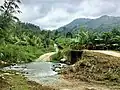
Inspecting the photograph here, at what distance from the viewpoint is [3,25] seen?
33312 millimetres

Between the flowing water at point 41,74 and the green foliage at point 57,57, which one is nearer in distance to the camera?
the flowing water at point 41,74

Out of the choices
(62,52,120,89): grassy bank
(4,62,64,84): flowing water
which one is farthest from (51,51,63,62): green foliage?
(62,52,120,89): grassy bank

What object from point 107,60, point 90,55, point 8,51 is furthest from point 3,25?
point 107,60

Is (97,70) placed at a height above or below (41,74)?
above

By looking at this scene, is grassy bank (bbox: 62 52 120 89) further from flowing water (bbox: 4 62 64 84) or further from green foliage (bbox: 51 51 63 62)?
green foliage (bbox: 51 51 63 62)

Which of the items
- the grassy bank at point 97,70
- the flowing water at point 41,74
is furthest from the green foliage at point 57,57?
the grassy bank at point 97,70

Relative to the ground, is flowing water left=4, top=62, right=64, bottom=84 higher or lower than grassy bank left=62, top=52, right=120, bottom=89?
lower

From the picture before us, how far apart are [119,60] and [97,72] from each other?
2232mm

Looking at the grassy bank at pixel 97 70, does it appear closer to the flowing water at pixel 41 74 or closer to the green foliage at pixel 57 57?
the flowing water at pixel 41 74

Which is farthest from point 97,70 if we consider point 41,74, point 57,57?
point 57,57

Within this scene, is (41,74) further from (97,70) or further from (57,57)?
(57,57)

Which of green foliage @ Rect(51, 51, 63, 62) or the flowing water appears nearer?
the flowing water

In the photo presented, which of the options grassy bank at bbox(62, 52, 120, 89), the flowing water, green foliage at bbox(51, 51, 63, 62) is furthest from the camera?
green foliage at bbox(51, 51, 63, 62)

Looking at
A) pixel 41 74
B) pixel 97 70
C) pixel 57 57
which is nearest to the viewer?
pixel 97 70
